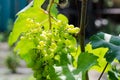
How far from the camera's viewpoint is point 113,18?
8.84 meters

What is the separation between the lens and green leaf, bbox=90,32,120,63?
531 mm

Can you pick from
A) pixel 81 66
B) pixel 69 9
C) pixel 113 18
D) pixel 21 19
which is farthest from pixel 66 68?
pixel 113 18

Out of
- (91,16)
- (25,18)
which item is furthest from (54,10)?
(91,16)

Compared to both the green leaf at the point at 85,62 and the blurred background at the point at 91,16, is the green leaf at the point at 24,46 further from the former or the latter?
the blurred background at the point at 91,16

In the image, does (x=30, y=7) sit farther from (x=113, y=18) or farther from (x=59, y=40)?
(x=113, y=18)

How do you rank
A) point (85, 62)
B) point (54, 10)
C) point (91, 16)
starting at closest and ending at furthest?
1. point (85, 62)
2. point (54, 10)
3. point (91, 16)

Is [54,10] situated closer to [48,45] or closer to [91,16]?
[48,45]

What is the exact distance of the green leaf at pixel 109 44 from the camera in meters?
0.53

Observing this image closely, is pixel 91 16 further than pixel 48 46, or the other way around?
pixel 91 16

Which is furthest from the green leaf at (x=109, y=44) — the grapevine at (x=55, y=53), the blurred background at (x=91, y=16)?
the blurred background at (x=91, y=16)

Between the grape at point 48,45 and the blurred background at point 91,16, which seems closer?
the grape at point 48,45

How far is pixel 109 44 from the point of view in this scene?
0.55 metres

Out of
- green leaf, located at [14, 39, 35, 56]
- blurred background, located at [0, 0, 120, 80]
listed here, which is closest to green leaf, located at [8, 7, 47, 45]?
green leaf, located at [14, 39, 35, 56]

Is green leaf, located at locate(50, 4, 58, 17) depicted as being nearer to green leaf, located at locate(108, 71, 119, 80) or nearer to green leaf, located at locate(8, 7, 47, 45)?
green leaf, located at locate(8, 7, 47, 45)
